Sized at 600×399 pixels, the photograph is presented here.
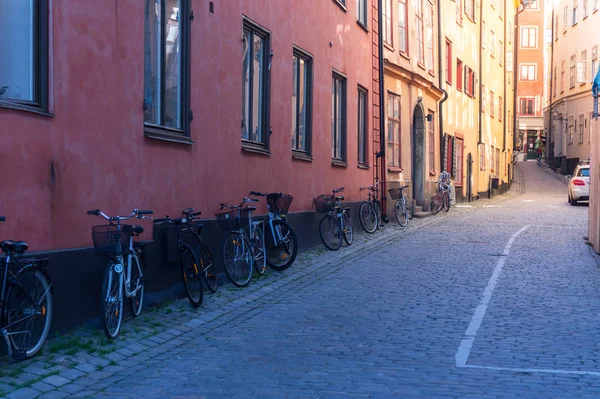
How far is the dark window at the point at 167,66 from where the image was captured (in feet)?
30.9

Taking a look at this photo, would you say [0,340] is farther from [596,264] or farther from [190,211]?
[596,264]

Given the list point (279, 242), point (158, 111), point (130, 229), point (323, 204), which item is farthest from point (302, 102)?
point (130, 229)

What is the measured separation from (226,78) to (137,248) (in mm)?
4103

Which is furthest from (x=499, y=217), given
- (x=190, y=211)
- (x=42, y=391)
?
(x=42, y=391)

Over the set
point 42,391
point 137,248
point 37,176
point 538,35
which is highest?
point 538,35

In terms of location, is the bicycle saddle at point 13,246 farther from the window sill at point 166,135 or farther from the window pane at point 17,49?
the window sill at point 166,135

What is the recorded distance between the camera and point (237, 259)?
10555 mm

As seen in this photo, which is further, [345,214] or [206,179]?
[345,214]

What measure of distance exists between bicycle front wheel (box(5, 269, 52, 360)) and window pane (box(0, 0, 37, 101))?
65.3 inches

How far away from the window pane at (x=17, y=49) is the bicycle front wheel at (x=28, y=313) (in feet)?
5.44

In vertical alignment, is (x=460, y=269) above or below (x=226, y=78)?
below

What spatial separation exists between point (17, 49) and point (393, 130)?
17.3 m

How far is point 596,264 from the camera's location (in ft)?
42.5

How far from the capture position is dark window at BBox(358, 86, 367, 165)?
1992 cm
